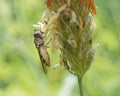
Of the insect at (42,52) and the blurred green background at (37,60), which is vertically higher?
the insect at (42,52)

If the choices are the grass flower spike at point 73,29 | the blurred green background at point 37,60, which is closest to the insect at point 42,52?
the grass flower spike at point 73,29

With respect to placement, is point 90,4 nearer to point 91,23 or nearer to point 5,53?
point 91,23

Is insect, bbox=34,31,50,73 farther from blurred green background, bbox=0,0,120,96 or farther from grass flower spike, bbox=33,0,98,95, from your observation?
blurred green background, bbox=0,0,120,96

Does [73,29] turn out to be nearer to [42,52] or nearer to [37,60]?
[42,52]

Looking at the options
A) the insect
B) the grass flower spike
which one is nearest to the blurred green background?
the insect

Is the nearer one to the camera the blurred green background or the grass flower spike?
the grass flower spike

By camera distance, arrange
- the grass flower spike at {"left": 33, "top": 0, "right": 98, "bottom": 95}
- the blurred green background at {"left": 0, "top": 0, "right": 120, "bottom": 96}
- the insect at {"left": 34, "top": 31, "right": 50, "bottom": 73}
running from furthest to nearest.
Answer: the blurred green background at {"left": 0, "top": 0, "right": 120, "bottom": 96} → the insect at {"left": 34, "top": 31, "right": 50, "bottom": 73} → the grass flower spike at {"left": 33, "top": 0, "right": 98, "bottom": 95}

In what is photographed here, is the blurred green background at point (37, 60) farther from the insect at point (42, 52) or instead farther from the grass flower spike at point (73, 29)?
the grass flower spike at point (73, 29)

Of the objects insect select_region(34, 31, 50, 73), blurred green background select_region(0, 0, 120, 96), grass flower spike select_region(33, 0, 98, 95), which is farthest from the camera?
blurred green background select_region(0, 0, 120, 96)

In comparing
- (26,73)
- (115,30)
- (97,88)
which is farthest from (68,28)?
(115,30)
